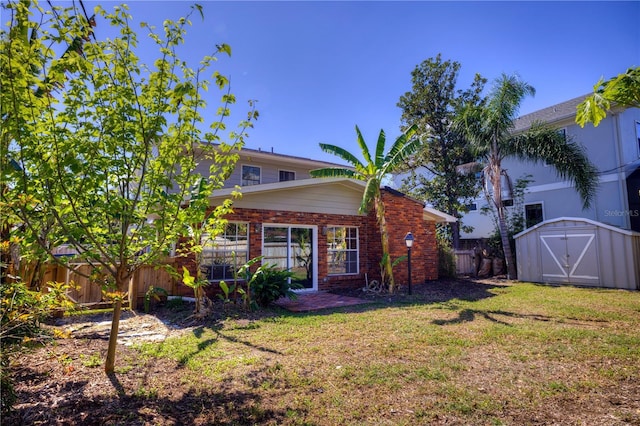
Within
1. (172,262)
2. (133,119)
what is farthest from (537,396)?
(172,262)

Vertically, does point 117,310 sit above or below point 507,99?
below

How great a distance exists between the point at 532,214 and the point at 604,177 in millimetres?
3761

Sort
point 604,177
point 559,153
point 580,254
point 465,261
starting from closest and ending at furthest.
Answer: point 580,254 < point 559,153 < point 604,177 < point 465,261

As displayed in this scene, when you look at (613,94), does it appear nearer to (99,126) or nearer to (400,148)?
(99,126)

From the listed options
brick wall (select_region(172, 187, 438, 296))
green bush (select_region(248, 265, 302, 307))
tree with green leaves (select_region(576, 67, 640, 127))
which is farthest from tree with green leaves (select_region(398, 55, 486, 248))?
tree with green leaves (select_region(576, 67, 640, 127))

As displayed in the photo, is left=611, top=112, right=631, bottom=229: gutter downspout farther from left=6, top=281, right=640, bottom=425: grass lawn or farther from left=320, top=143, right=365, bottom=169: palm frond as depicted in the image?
left=320, top=143, right=365, bottom=169: palm frond

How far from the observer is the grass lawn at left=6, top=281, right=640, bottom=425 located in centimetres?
326

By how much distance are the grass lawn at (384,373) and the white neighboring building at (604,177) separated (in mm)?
10875

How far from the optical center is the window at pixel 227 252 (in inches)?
388

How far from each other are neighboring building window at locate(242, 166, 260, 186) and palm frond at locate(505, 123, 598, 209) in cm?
1144

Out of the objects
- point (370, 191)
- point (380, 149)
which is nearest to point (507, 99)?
point (380, 149)

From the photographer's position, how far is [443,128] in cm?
1870

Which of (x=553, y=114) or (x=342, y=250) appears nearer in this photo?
(x=342, y=250)

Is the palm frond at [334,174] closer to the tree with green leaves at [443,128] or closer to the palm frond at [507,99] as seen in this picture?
the palm frond at [507,99]
